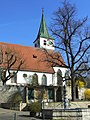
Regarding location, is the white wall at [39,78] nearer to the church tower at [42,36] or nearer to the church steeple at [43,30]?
the church tower at [42,36]

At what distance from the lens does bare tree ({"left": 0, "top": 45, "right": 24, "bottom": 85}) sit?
1924 inches

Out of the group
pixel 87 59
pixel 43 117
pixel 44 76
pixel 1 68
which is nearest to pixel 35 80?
pixel 44 76

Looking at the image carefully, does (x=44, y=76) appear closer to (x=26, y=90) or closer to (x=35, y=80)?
(x=35, y=80)

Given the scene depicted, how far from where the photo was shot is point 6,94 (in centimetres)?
4191

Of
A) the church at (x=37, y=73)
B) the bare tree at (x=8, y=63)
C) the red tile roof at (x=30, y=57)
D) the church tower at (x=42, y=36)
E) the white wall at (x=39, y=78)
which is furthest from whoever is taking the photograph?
the church tower at (x=42, y=36)

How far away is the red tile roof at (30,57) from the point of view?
57969 millimetres

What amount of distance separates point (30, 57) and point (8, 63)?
1273 centimetres

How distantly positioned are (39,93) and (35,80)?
11304 mm

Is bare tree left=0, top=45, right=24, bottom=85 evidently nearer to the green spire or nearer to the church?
the church

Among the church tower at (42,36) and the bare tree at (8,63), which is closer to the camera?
the bare tree at (8,63)

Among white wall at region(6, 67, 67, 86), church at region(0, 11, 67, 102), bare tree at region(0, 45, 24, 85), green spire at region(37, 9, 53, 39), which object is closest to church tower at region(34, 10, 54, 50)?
green spire at region(37, 9, 53, 39)

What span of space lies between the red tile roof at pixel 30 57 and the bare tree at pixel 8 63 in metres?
1.73

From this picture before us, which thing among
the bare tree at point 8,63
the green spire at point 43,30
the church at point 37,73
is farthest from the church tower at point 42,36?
the bare tree at point 8,63

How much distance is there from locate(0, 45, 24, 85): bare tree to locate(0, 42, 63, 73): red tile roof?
1730 mm
